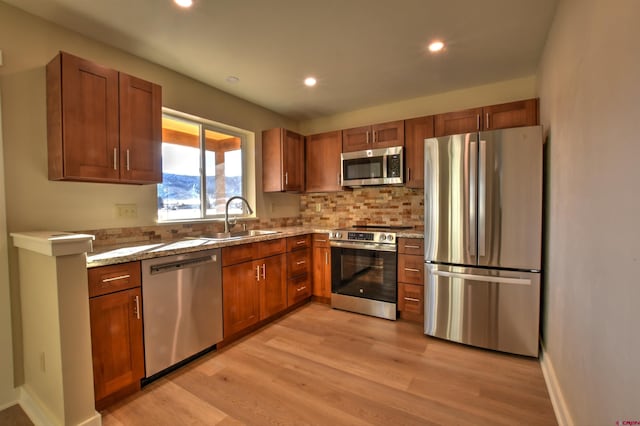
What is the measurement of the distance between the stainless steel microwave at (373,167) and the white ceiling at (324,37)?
0.75 metres

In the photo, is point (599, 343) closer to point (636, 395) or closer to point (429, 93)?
point (636, 395)

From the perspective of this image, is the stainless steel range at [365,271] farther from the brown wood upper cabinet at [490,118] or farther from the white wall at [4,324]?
the white wall at [4,324]

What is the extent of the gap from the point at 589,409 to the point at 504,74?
2849 millimetres

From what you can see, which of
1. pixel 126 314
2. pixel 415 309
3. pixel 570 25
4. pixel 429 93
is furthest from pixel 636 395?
pixel 429 93

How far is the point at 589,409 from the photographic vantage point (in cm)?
119

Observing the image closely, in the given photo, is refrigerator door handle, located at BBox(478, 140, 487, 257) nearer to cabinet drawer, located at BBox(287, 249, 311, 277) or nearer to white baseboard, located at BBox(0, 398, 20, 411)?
cabinet drawer, located at BBox(287, 249, 311, 277)

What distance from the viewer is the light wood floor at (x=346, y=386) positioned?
5.28 ft

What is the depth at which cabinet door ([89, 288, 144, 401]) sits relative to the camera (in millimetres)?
1619

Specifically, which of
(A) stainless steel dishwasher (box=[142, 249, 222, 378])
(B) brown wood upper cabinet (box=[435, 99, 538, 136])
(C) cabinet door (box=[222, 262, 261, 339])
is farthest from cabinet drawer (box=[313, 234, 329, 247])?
(B) brown wood upper cabinet (box=[435, 99, 538, 136])

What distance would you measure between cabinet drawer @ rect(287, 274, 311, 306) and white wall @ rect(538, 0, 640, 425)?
2287 millimetres

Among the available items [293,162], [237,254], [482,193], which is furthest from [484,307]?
[293,162]

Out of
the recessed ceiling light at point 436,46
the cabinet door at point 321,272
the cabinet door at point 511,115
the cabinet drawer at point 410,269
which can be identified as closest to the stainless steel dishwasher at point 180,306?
the cabinet door at point 321,272

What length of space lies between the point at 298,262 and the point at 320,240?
395 mm

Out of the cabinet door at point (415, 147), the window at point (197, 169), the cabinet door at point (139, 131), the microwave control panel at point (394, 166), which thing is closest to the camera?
the cabinet door at point (139, 131)
